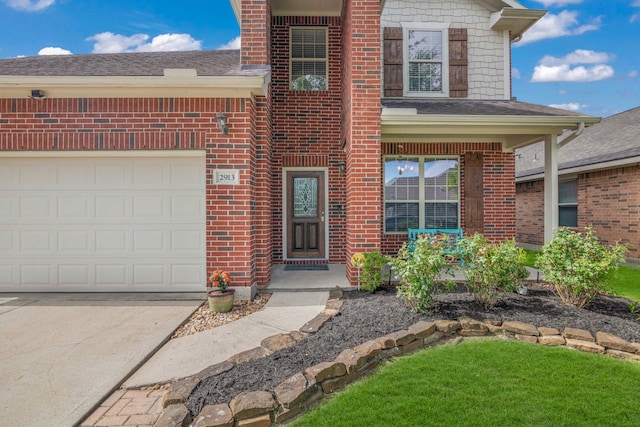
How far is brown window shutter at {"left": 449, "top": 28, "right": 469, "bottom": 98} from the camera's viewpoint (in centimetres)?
785

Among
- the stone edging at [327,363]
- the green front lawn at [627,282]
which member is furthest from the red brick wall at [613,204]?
the stone edging at [327,363]

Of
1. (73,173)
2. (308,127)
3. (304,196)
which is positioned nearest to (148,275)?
(73,173)

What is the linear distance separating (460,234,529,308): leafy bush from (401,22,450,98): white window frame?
4.77 meters

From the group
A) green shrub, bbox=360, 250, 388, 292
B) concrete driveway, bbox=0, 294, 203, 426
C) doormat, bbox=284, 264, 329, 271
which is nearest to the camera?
concrete driveway, bbox=0, 294, 203, 426

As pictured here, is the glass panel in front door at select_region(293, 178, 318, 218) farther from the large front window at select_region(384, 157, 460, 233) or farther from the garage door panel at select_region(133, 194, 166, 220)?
the garage door panel at select_region(133, 194, 166, 220)

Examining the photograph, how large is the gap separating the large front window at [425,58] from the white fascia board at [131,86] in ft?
14.2

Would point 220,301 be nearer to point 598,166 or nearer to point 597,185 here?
point 598,166

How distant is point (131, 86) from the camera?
4777 mm

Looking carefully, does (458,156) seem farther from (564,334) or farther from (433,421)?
(433,421)

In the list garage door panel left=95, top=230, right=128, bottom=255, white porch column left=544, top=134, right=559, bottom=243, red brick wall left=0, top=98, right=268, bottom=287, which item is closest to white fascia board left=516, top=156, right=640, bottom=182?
white porch column left=544, top=134, right=559, bottom=243

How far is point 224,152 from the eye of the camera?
5.11 m

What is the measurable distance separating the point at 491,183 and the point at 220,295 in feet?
20.9

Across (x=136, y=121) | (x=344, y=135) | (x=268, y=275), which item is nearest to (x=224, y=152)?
(x=136, y=121)

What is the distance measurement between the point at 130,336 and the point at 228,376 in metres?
1.69
